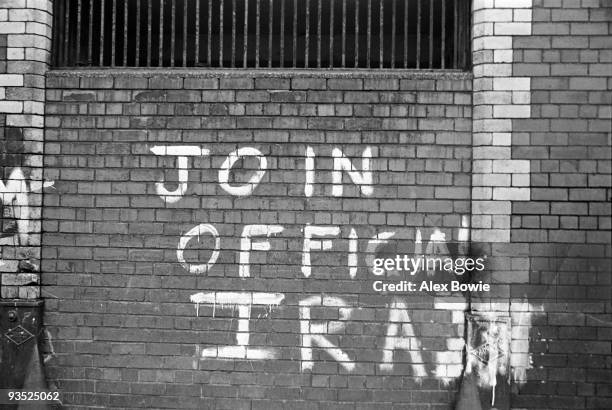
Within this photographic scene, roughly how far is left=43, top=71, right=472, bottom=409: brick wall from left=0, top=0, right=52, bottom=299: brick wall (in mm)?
127

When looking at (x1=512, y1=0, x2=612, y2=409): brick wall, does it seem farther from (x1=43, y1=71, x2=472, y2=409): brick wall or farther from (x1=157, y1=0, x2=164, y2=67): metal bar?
(x1=157, y1=0, x2=164, y2=67): metal bar

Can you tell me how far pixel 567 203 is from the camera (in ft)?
14.6

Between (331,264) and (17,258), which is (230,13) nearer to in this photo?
(331,264)

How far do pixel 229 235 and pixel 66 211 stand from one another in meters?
1.28

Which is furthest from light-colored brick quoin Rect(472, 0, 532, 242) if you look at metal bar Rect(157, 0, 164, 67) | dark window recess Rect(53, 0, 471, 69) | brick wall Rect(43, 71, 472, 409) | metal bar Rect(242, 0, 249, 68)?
metal bar Rect(157, 0, 164, 67)

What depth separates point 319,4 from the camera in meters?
4.77

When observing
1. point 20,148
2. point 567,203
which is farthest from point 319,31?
point 20,148

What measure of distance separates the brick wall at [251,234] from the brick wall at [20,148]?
127mm

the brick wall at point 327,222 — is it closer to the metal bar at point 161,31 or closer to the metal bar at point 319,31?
the metal bar at point 161,31

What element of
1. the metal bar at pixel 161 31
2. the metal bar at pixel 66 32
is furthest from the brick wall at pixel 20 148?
the metal bar at pixel 161 31

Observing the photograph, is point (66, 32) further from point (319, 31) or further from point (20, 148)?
point (319, 31)

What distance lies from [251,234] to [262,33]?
5.44ft

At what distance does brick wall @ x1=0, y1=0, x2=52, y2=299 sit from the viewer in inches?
181

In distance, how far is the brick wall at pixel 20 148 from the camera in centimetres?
460
